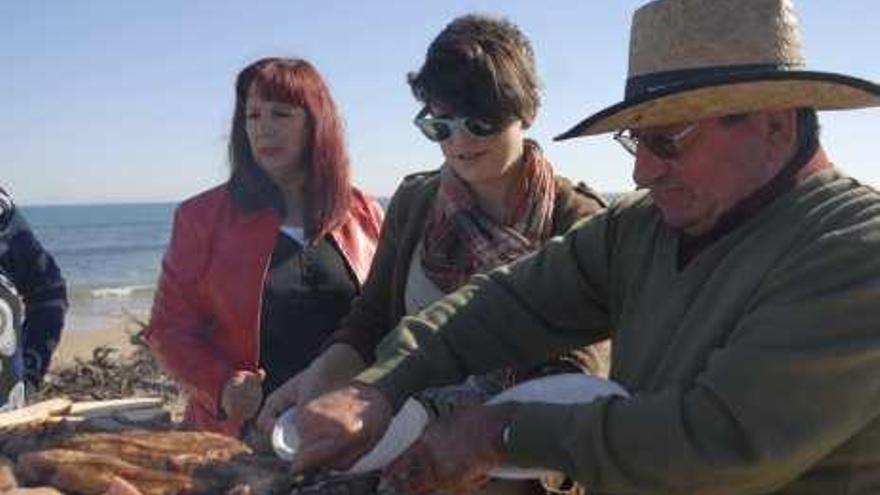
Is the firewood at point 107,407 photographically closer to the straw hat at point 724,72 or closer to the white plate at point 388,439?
the white plate at point 388,439

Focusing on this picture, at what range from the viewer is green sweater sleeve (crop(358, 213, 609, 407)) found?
3131mm

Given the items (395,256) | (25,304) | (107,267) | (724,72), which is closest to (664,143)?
(724,72)

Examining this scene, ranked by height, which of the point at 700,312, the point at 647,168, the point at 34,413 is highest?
the point at 647,168

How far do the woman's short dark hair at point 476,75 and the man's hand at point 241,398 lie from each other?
1361mm

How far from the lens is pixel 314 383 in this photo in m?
3.62

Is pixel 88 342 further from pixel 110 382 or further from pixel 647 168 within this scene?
pixel 647 168

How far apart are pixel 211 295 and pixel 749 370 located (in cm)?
284

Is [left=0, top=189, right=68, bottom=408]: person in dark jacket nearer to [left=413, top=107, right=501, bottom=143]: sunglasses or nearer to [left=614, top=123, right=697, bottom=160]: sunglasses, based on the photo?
[left=413, top=107, right=501, bottom=143]: sunglasses

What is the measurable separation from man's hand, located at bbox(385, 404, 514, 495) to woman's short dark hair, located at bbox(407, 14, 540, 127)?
140 cm

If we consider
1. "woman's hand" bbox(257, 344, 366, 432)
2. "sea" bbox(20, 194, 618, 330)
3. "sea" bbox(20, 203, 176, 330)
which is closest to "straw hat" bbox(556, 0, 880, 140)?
"woman's hand" bbox(257, 344, 366, 432)

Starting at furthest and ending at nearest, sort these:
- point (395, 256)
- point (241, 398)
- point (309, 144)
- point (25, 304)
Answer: point (25, 304)
point (309, 144)
point (241, 398)
point (395, 256)

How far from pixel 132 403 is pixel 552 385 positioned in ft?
6.49

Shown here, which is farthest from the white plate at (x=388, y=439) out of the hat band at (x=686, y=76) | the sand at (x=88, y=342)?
the sand at (x=88, y=342)

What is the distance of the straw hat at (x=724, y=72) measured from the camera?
8.42ft
